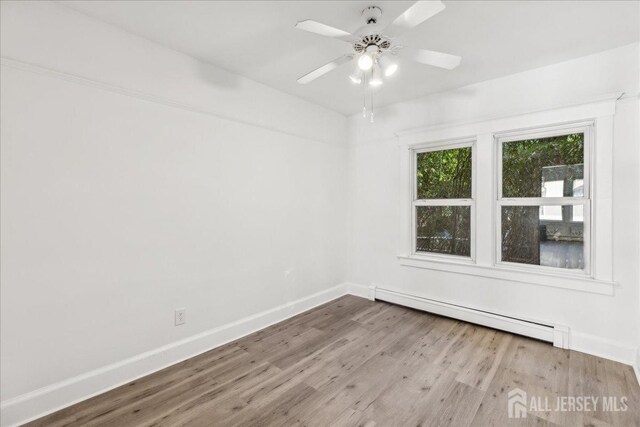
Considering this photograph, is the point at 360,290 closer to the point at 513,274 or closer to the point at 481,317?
the point at 481,317

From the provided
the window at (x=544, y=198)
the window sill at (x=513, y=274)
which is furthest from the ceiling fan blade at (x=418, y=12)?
the window sill at (x=513, y=274)

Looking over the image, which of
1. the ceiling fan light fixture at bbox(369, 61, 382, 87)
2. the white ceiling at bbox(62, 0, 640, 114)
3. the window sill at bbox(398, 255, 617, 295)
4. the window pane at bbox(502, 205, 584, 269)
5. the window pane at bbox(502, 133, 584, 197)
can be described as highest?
the white ceiling at bbox(62, 0, 640, 114)

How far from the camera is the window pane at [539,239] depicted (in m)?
2.73

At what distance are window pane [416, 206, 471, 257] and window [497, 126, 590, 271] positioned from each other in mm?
365

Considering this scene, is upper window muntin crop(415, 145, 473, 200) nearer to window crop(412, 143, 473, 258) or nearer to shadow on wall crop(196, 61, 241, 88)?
window crop(412, 143, 473, 258)

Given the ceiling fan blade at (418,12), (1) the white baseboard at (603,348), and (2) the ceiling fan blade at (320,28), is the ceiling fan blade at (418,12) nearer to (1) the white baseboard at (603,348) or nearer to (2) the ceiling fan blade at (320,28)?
(2) the ceiling fan blade at (320,28)

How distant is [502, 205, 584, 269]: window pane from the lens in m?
2.73

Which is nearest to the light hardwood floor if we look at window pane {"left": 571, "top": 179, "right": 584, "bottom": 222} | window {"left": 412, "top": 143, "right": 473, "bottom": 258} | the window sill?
the window sill

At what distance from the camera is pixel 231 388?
211 cm

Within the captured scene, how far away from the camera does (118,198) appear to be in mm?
2148

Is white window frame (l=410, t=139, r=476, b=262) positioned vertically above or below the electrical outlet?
above

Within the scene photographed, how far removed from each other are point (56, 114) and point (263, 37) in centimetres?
149

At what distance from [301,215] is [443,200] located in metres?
1.69

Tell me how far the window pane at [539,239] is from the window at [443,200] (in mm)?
372
